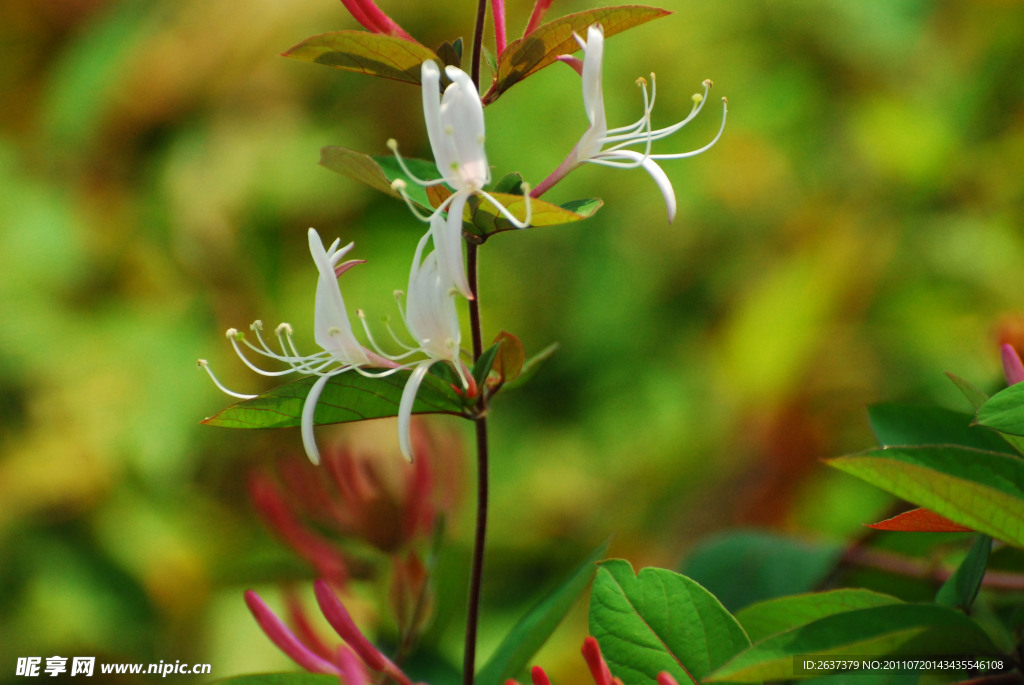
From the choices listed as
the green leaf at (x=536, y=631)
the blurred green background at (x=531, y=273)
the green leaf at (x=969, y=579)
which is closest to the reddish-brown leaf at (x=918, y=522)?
the green leaf at (x=969, y=579)

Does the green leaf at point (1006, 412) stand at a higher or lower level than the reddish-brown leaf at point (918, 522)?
higher

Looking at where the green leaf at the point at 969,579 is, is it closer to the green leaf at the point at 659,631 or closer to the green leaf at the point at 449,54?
the green leaf at the point at 659,631

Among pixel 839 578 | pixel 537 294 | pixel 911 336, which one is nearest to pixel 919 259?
pixel 911 336

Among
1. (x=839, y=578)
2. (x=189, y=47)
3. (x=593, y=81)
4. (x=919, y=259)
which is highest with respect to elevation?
(x=189, y=47)

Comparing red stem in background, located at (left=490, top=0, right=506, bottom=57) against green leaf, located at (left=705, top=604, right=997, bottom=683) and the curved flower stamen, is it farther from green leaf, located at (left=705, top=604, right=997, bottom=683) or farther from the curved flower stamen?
green leaf, located at (left=705, top=604, right=997, bottom=683)

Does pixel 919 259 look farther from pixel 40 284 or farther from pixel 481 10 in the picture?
pixel 40 284

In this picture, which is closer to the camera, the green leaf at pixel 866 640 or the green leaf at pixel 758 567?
the green leaf at pixel 866 640

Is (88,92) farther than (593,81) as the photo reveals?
Yes

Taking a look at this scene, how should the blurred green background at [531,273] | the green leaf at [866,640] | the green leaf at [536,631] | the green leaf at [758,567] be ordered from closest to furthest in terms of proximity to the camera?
1. the green leaf at [866,640]
2. the green leaf at [536,631]
3. the green leaf at [758,567]
4. the blurred green background at [531,273]
